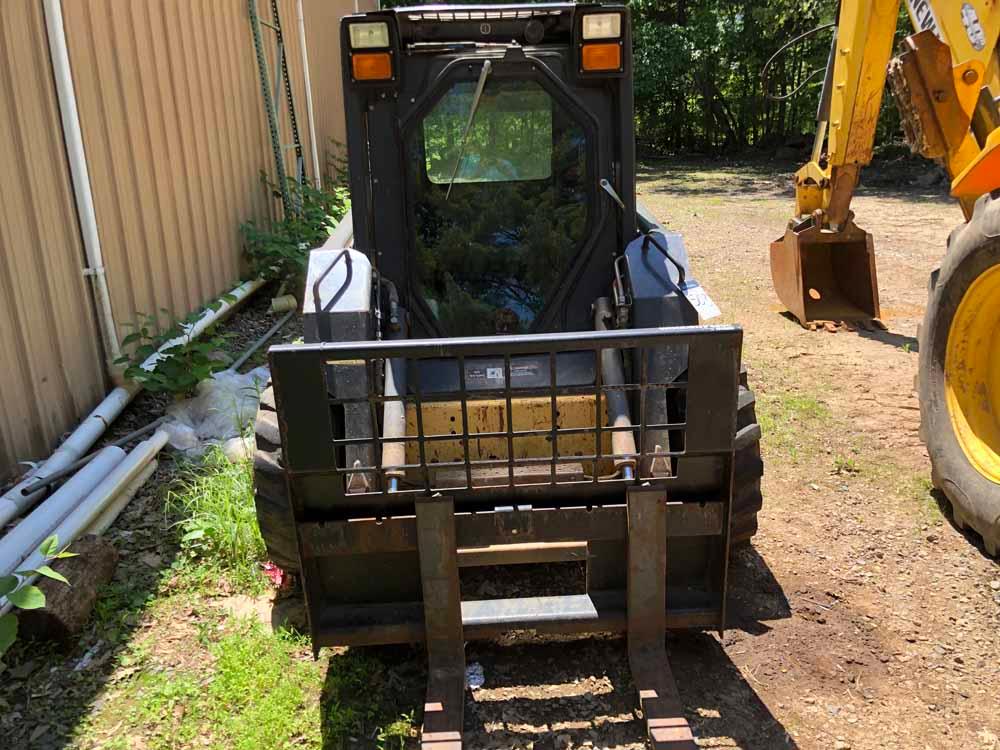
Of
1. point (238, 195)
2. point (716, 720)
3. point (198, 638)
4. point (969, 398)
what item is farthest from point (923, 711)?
point (238, 195)

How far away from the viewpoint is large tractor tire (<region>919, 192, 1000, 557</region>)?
11.4ft

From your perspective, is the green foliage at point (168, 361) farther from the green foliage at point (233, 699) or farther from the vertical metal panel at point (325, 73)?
the vertical metal panel at point (325, 73)

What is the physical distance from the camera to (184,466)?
4.34 m

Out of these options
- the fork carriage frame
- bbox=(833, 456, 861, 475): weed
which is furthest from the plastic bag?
bbox=(833, 456, 861, 475): weed

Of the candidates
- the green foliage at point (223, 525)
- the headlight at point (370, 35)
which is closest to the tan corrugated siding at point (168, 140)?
the green foliage at point (223, 525)

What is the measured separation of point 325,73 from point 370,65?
8.97 m

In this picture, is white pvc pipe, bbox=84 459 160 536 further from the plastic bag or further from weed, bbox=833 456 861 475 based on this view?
weed, bbox=833 456 861 475

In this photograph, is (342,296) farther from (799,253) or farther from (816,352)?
(799,253)

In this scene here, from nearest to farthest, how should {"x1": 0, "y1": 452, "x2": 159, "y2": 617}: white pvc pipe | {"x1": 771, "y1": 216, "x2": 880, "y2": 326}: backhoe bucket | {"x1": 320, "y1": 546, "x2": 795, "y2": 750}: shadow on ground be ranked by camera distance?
{"x1": 320, "y1": 546, "x2": 795, "y2": 750}: shadow on ground, {"x1": 0, "y1": 452, "x2": 159, "y2": 617}: white pvc pipe, {"x1": 771, "y1": 216, "x2": 880, "y2": 326}: backhoe bucket

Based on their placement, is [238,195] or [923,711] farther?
[238,195]

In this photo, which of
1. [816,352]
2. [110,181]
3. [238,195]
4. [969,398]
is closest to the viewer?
[969,398]

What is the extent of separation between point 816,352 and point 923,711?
378 cm

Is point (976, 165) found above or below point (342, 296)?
above

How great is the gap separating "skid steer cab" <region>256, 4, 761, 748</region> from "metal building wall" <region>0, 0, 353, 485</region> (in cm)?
175
